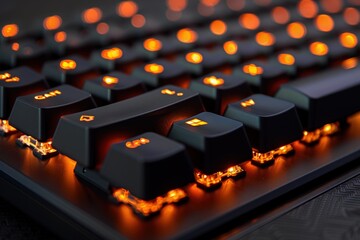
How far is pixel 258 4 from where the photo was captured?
3.63 ft

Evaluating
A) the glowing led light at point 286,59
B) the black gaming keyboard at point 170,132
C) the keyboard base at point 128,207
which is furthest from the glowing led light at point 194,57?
the keyboard base at point 128,207

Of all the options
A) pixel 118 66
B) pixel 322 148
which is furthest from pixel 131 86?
pixel 322 148

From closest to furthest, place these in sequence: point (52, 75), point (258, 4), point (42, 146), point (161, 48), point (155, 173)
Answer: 1. point (155, 173)
2. point (42, 146)
3. point (52, 75)
4. point (161, 48)
5. point (258, 4)

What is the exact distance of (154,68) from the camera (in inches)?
28.6

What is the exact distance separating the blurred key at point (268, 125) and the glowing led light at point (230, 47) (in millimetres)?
224

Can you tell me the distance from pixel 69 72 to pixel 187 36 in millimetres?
254

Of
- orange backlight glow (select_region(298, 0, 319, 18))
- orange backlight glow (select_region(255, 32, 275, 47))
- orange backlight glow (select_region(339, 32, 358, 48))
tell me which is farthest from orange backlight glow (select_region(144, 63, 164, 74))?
orange backlight glow (select_region(298, 0, 319, 18))

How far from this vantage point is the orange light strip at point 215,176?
528 millimetres

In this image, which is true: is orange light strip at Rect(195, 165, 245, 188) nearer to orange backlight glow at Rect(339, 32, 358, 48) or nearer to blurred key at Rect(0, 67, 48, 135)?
blurred key at Rect(0, 67, 48, 135)

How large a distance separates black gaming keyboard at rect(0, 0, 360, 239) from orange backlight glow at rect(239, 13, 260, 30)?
92 millimetres

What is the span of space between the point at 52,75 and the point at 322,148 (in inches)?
14.0

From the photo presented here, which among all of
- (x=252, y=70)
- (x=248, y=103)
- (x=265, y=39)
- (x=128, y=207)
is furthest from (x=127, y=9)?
(x=128, y=207)

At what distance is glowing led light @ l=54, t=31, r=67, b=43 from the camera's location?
848 millimetres

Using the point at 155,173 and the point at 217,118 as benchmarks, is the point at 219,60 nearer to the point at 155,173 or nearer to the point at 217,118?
the point at 217,118
